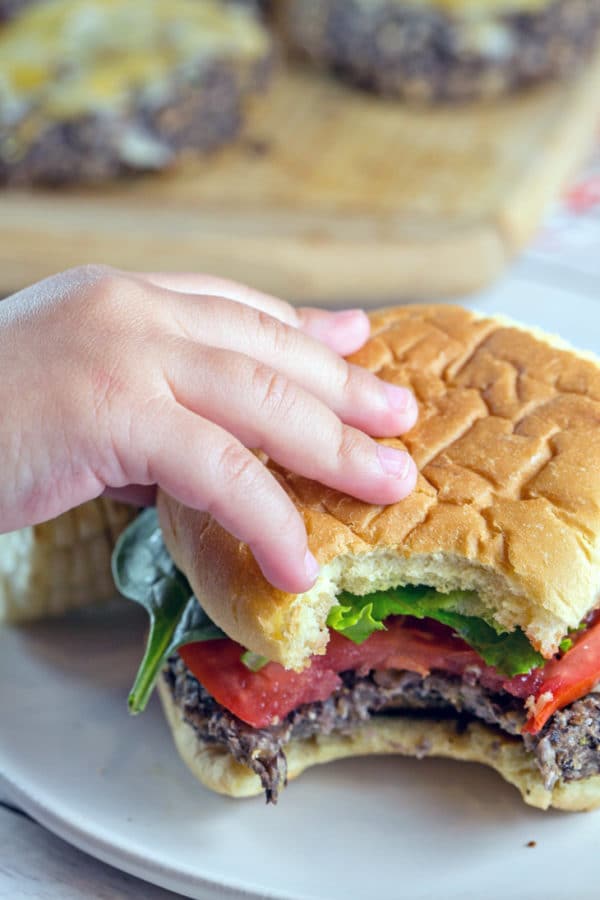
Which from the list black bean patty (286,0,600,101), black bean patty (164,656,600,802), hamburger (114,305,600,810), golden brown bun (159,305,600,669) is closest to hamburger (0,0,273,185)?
black bean patty (286,0,600,101)

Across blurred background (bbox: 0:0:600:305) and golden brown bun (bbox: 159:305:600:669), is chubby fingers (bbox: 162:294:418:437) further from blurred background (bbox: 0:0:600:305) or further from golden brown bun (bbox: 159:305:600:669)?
blurred background (bbox: 0:0:600:305)

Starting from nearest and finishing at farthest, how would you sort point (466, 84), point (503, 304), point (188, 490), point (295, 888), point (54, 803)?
point (188, 490) → point (295, 888) → point (54, 803) → point (503, 304) → point (466, 84)

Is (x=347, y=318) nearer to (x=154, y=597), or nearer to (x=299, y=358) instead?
(x=299, y=358)

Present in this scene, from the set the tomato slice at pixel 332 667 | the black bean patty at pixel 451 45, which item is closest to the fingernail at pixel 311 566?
the tomato slice at pixel 332 667

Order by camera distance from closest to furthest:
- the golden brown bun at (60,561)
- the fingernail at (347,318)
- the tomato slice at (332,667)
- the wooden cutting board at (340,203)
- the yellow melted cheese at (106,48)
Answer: the tomato slice at (332,667), the fingernail at (347,318), the golden brown bun at (60,561), the wooden cutting board at (340,203), the yellow melted cheese at (106,48)

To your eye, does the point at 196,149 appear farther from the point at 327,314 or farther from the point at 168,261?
the point at 327,314

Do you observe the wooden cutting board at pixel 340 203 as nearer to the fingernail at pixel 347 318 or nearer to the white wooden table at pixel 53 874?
the fingernail at pixel 347 318

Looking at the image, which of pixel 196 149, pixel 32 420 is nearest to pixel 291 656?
pixel 32 420

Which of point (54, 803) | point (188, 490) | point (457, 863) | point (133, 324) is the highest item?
point (133, 324)
